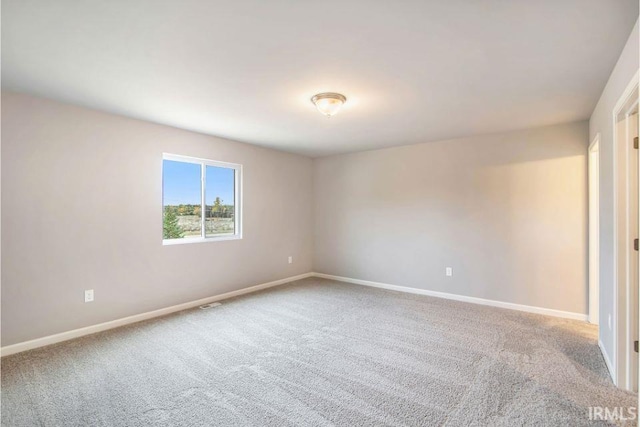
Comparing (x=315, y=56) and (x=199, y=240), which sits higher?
(x=315, y=56)

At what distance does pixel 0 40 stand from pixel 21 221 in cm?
164

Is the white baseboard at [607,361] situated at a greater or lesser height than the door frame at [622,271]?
lesser

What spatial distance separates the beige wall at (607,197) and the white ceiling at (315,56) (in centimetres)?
13

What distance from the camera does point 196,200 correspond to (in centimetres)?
430

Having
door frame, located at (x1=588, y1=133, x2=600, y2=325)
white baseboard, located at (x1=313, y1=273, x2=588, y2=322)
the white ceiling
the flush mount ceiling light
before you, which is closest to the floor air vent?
white baseboard, located at (x1=313, y1=273, x2=588, y2=322)

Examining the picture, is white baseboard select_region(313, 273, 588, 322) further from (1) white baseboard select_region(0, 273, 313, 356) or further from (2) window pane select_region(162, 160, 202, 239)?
(2) window pane select_region(162, 160, 202, 239)

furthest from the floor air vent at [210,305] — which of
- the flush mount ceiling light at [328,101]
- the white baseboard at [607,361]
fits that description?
the white baseboard at [607,361]

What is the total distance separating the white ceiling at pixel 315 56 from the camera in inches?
65.4

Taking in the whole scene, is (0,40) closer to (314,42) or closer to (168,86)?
(168,86)

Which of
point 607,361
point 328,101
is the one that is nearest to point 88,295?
point 328,101

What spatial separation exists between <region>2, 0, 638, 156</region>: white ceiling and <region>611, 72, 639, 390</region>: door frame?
2.39 feet

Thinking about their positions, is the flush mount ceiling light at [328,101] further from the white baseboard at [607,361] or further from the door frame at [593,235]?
the white baseboard at [607,361]

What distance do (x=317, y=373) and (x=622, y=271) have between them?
2.44 meters

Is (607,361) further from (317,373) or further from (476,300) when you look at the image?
(317,373)
